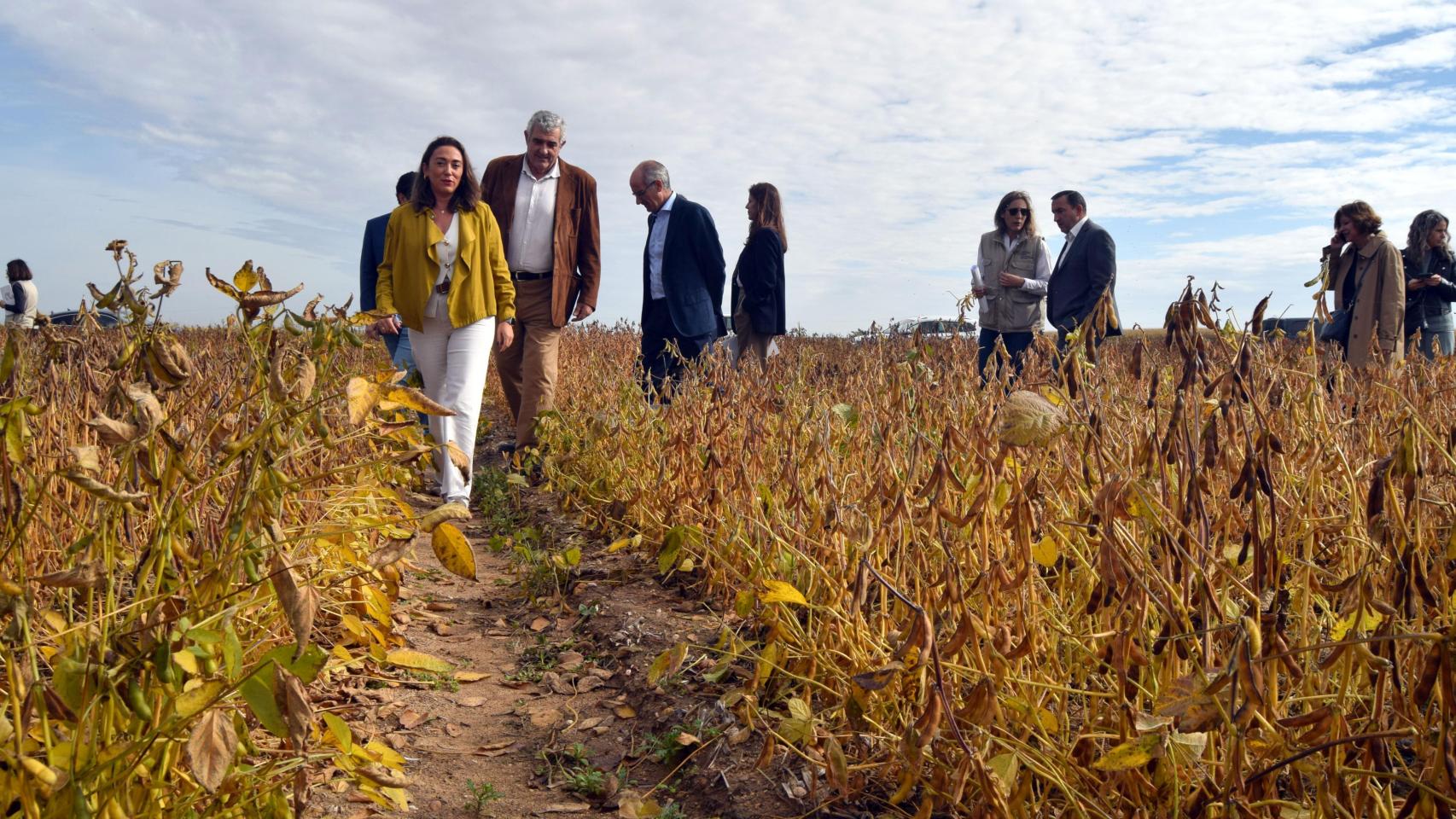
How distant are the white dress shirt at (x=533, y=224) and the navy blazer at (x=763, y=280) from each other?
130 centimetres

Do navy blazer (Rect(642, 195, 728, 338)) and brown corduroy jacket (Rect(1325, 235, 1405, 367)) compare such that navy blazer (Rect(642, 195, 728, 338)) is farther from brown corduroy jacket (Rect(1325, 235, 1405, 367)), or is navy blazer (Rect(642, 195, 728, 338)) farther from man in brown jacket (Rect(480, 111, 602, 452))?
brown corduroy jacket (Rect(1325, 235, 1405, 367))

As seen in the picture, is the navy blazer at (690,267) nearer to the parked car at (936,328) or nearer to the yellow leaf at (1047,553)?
the parked car at (936,328)

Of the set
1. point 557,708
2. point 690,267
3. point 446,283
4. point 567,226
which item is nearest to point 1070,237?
point 690,267

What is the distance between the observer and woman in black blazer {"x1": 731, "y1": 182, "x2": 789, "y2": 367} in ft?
20.3

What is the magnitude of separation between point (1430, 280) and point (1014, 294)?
2461mm

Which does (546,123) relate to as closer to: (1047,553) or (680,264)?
(680,264)

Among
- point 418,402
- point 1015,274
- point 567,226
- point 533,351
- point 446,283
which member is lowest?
point 418,402

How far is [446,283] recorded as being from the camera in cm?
443

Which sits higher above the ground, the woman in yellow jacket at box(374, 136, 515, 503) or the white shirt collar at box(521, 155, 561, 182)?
the white shirt collar at box(521, 155, 561, 182)

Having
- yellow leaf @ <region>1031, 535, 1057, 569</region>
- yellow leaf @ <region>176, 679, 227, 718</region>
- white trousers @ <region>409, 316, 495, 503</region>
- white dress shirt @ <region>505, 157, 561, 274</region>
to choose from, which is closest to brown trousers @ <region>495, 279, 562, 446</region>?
white dress shirt @ <region>505, 157, 561, 274</region>

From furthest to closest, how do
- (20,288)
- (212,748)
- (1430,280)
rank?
(20,288)
(1430,280)
(212,748)

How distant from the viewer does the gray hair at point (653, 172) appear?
5.89m

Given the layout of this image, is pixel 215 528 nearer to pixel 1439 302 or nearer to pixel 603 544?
pixel 603 544

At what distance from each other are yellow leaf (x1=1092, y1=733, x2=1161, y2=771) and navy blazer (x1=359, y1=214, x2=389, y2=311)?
499cm
